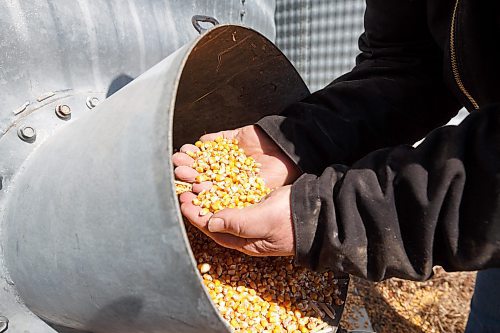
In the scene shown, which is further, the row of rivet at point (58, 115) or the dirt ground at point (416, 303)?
the dirt ground at point (416, 303)

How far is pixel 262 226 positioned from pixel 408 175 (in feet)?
0.98

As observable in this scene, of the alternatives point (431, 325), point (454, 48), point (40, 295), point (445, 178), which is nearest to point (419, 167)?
point (445, 178)

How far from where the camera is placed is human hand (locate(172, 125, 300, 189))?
1282 millimetres

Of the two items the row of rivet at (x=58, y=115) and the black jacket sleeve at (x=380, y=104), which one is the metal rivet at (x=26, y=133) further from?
the black jacket sleeve at (x=380, y=104)

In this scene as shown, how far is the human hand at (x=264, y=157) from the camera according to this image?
4.21ft

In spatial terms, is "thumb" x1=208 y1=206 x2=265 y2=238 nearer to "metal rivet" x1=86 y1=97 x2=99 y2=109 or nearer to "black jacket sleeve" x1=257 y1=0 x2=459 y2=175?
"black jacket sleeve" x1=257 y1=0 x2=459 y2=175

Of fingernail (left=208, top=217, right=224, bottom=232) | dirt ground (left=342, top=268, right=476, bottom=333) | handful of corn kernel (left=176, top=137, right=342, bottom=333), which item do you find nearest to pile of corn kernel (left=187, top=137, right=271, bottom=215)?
handful of corn kernel (left=176, top=137, right=342, bottom=333)

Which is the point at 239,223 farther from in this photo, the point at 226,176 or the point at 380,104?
the point at 380,104

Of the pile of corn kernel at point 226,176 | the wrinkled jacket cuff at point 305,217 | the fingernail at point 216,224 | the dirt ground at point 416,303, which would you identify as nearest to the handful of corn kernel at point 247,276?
the pile of corn kernel at point 226,176

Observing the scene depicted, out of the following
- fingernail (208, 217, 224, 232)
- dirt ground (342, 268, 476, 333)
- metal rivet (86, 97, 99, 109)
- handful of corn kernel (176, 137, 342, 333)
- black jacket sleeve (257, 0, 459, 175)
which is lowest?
dirt ground (342, 268, 476, 333)

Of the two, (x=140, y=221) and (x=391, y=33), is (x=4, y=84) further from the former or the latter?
(x=391, y=33)

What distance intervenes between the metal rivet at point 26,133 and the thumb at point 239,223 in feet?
1.46

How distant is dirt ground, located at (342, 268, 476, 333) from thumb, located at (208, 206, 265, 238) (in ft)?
4.02

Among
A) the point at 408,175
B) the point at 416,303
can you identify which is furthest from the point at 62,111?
the point at 416,303
